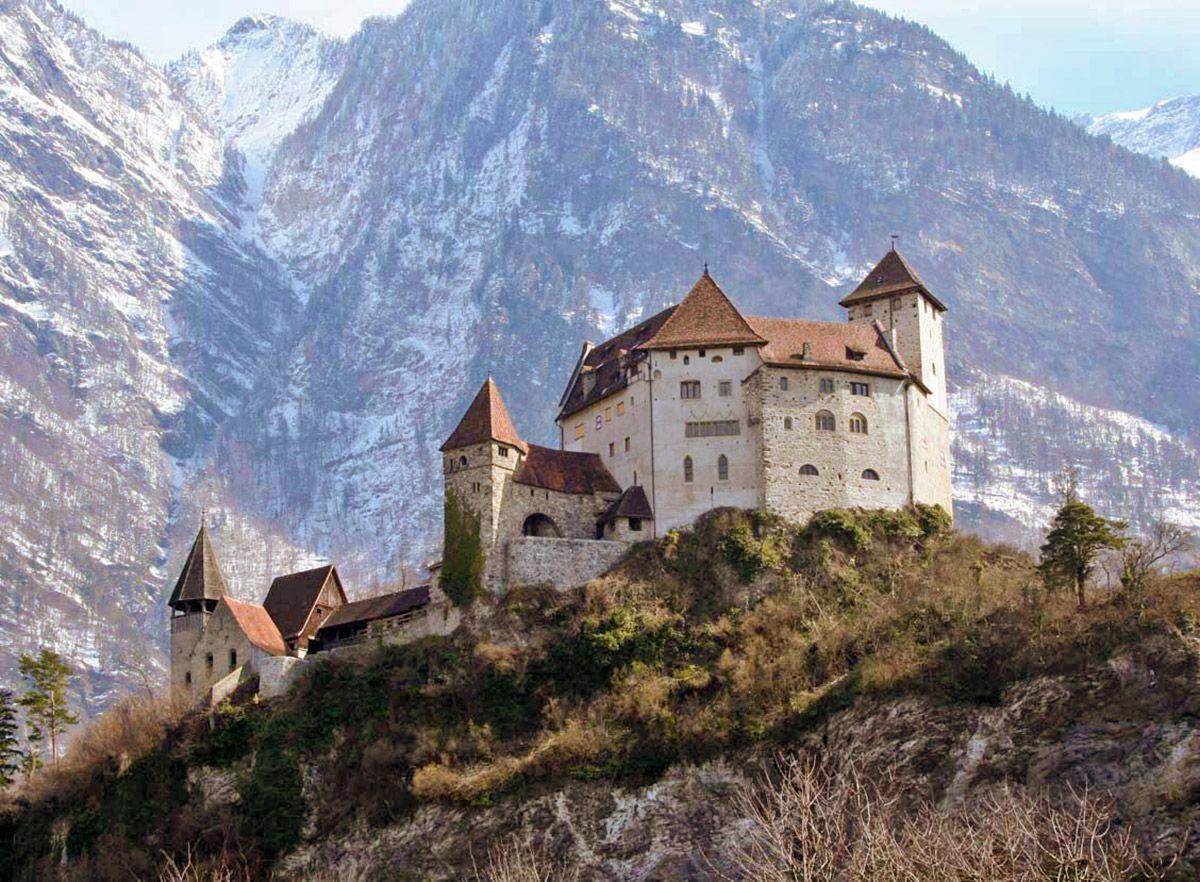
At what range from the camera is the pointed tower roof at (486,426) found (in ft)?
318

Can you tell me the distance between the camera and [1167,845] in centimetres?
6638

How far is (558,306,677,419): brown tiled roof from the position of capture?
104m

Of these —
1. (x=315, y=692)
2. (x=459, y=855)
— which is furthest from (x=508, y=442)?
(x=459, y=855)

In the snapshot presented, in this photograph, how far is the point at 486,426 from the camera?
96938mm

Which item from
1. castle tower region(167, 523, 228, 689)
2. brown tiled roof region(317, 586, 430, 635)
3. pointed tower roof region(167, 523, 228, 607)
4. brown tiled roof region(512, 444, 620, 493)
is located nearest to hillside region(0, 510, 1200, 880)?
castle tower region(167, 523, 228, 689)

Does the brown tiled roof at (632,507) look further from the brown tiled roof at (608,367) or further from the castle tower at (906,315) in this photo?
the castle tower at (906,315)

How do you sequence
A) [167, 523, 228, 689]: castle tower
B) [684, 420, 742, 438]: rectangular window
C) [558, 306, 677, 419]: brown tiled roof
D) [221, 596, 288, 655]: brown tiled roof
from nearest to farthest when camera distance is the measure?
[221, 596, 288, 655]: brown tiled roof < [684, 420, 742, 438]: rectangular window < [167, 523, 228, 689]: castle tower < [558, 306, 677, 419]: brown tiled roof

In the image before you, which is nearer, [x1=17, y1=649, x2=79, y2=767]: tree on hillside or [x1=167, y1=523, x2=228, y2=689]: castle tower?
[x1=167, y1=523, x2=228, y2=689]: castle tower

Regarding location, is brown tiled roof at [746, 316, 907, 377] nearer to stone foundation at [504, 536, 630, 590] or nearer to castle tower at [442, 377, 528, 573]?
stone foundation at [504, 536, 630, 590]

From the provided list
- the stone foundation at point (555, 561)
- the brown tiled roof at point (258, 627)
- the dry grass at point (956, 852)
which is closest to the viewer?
the dry grass at point (956, 852)

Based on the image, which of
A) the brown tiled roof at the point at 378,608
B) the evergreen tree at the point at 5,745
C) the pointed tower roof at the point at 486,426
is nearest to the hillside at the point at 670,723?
the evergreen tree at the point at 5,745

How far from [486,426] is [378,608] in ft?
39.0

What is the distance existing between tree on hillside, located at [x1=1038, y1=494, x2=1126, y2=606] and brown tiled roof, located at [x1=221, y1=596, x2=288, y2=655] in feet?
130

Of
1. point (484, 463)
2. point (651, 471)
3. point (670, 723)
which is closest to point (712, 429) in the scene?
point (651, 471)
